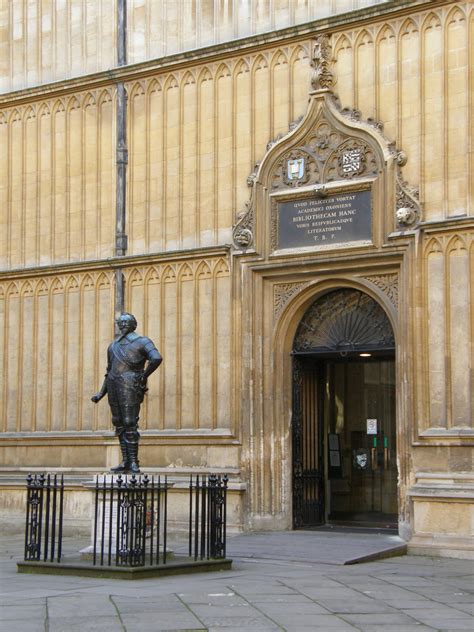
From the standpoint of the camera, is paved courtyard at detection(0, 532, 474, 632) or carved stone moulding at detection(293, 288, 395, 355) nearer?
paved courtyard at detection(0, 532, 474, 632)

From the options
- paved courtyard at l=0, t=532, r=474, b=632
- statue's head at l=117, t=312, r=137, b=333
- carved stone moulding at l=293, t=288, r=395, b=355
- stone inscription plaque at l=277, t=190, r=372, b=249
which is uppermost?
stone inscription plaque at l=277, t=190, r=372, b=249

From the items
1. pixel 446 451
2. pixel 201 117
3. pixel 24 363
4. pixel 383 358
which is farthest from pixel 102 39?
pixel 446 451

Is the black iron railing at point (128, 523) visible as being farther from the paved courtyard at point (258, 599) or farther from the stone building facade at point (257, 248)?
the stone building facade at point (257, 248)

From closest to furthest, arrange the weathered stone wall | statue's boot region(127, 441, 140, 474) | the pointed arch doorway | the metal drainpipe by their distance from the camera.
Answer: statue's boot region(127, 441, 140, 474)
the pointed arch doorway
the weathered stone wall
the metal drainpipe

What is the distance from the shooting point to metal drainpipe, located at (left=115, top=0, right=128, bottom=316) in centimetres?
2192

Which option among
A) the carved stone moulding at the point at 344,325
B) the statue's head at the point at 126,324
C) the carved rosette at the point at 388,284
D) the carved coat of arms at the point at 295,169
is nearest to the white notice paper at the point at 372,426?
the carved stone moulding at the point at 344,325

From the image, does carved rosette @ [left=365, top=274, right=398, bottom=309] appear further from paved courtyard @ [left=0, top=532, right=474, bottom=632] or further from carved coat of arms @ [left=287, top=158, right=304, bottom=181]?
paved courtyard @ [left=0, top=532, right=474, bottom=632]

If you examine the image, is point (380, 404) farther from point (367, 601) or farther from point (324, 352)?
point (367, 601)

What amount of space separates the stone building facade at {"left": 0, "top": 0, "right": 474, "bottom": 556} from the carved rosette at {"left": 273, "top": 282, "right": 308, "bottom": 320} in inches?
2.0

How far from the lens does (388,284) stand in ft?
62.5

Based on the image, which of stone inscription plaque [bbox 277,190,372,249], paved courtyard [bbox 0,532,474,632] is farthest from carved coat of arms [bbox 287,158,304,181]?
paved courtyard [bbox 0,532,474,632]

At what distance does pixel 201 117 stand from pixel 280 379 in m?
5.04

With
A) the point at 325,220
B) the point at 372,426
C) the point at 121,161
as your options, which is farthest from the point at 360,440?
the point at 121,161

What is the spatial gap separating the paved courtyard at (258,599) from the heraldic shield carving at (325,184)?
570 centimetres
